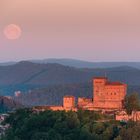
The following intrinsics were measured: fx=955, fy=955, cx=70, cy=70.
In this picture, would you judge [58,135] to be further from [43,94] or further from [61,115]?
[43,94]

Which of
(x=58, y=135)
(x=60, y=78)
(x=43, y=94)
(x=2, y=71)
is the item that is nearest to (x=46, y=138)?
(x=58, y=135)

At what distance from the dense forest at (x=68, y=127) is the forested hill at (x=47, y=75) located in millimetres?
78709

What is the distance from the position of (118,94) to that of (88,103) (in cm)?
210

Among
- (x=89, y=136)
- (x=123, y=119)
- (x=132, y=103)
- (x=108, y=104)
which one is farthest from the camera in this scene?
(x=108, y=104)

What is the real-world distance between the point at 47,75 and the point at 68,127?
104680mm

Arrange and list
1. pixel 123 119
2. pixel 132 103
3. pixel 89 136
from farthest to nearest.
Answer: pixel 132 103
pixel 123 119
pixel 89 136

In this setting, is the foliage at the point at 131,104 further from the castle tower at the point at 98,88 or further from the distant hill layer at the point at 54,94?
the distant hill layer at the point at 54,94

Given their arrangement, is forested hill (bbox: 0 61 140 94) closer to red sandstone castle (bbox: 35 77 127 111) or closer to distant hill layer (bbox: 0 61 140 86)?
distant hill layer (bbox: 0 61 140 86)

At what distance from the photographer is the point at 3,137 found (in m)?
53.9

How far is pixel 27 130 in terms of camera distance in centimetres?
5378

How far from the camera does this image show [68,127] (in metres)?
51.9

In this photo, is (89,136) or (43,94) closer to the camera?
(89,136)

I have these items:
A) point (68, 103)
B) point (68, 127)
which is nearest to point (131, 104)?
point (68, 127)

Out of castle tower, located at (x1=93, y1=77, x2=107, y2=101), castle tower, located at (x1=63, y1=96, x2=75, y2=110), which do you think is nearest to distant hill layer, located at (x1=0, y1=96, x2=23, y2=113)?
castle tower, located at (x1=63, y1=96, x2=75, y2=110)
